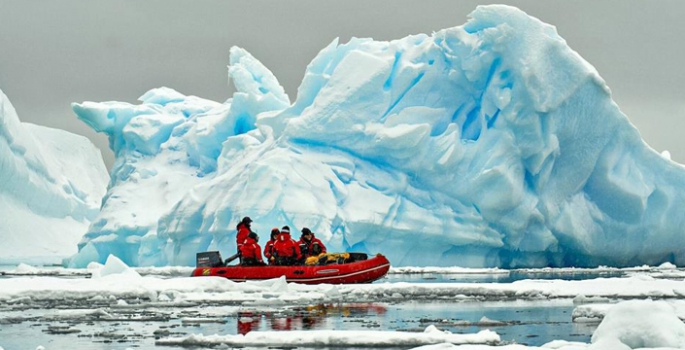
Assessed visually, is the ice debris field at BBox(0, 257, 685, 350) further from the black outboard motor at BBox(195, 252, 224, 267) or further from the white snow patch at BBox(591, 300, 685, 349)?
the black outboard motor at BBox(195, 252, 224, 267)

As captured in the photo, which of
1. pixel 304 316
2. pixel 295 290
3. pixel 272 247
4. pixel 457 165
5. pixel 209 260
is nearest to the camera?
pixel 304 316

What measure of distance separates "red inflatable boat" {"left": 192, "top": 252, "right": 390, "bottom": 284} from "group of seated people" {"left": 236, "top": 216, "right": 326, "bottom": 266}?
9.7 inches

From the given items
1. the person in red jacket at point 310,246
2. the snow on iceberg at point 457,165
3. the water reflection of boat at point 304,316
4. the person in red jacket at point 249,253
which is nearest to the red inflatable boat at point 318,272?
the person in red jacket at point 249,253

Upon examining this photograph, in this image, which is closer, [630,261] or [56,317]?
[56,317]

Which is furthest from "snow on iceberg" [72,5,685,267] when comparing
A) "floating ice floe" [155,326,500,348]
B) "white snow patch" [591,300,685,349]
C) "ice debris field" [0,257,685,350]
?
"white snow patch" [591,300,685,349]

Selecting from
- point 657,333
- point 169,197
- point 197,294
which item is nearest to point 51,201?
point 169,197

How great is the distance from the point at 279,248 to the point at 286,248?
12cm

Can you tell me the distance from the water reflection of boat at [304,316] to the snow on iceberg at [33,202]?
3521 centimetres

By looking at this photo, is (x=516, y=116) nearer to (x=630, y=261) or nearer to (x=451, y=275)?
(x=451, y=275)

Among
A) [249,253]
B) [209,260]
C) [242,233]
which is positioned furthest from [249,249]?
[209,260]

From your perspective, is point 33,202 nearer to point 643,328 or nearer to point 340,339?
point 340,339

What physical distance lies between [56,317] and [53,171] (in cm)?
4488

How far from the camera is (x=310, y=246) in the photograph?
61.4ft

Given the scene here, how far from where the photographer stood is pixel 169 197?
31.5 meters
